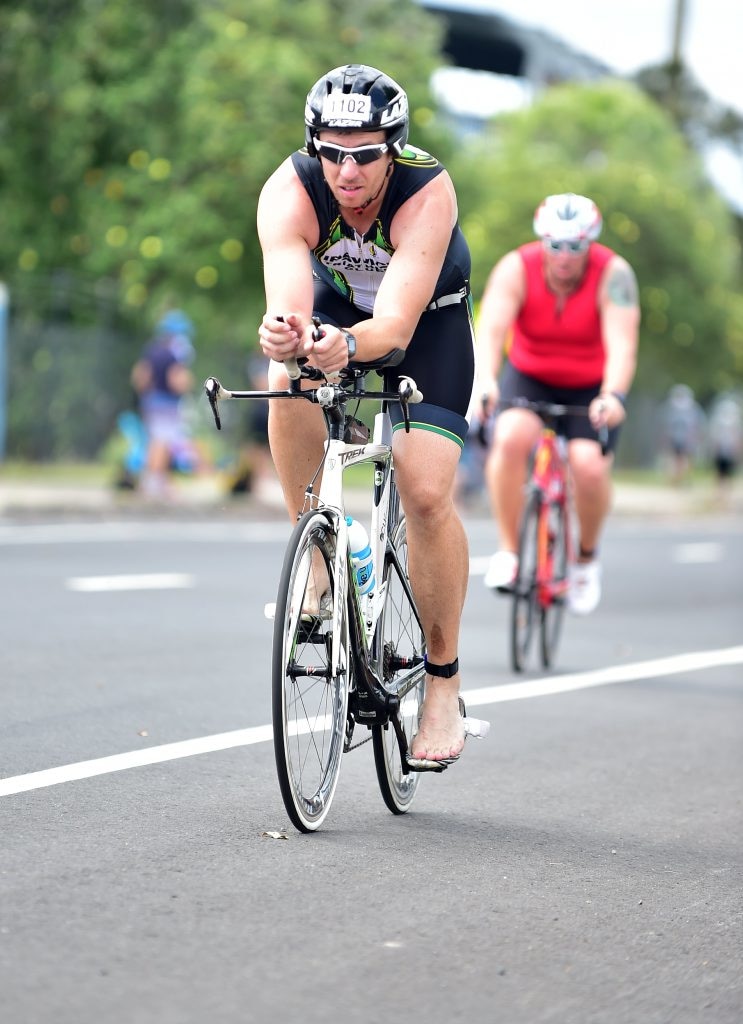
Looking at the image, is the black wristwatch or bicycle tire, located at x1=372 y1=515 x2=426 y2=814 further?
bicycle tire, located at x1=372 y1=515 x2=426 y2=814

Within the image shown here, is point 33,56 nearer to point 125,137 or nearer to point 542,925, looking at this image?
point 125,137

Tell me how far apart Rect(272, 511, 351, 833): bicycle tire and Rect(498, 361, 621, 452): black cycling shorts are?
4.27 metres

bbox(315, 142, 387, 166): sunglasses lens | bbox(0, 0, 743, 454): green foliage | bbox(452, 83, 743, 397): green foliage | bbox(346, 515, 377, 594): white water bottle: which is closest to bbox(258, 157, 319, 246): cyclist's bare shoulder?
bbox(315, 142, 387, 166): sunglasses lens

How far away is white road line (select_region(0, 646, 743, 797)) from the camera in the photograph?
549 cm

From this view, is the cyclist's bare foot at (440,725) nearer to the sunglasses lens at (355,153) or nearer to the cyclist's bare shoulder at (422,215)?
the cyclist's bare shoulder at (422,215)

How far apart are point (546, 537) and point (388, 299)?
13.9 feet

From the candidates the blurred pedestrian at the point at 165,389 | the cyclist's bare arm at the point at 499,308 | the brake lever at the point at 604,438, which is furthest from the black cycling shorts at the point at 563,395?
the blurred pedestrian at the point at 165,389

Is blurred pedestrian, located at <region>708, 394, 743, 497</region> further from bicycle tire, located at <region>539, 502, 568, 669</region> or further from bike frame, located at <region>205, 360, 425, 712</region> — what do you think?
bike frame, located at <region>205, 360, 425, 712</region>

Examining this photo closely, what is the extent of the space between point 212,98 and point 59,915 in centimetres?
2183

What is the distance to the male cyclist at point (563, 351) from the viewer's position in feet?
28.2

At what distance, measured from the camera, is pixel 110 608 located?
412 inches

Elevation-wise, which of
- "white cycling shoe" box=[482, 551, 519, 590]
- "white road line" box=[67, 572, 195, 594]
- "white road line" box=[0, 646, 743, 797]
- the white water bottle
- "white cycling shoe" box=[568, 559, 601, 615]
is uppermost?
the white water bottle

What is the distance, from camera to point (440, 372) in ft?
17.7

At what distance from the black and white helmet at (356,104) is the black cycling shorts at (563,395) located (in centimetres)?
417
